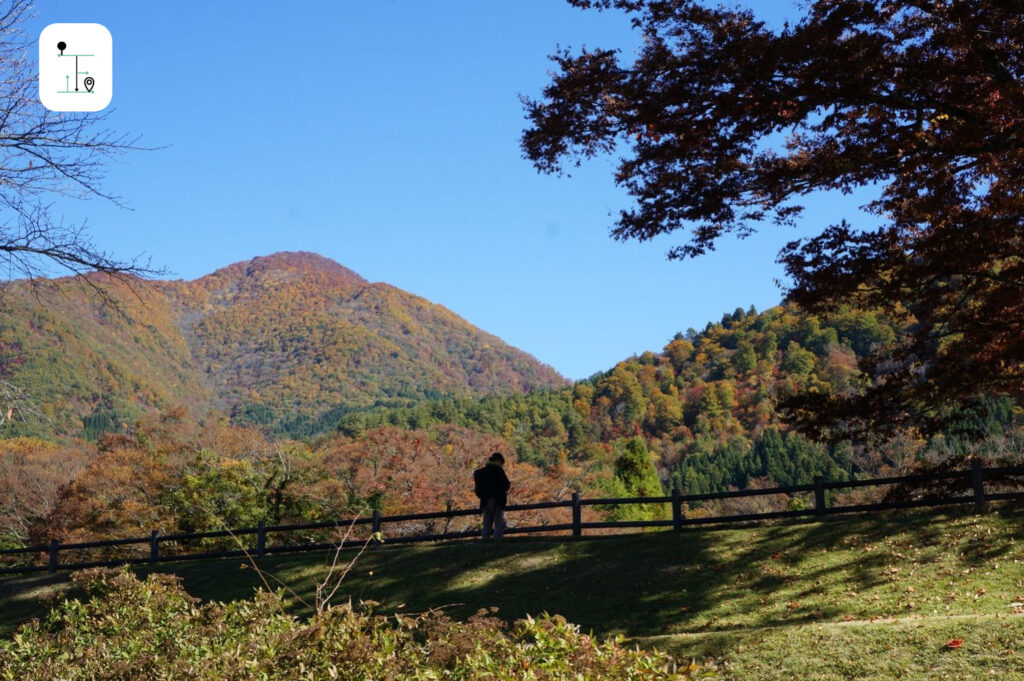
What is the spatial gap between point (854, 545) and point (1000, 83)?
693 centimetres

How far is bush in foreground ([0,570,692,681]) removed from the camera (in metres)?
4.77

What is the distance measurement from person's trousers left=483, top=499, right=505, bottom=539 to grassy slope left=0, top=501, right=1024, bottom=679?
62 cm

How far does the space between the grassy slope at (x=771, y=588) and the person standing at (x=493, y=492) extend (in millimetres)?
711

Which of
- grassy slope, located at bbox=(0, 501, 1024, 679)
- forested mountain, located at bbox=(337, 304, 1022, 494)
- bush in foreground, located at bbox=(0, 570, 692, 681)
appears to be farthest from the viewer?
forested mountain, located at bbox=(337, 304, 1022, 494)

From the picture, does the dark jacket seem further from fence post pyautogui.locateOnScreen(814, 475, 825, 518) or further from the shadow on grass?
fence post pyautogui.locateOnScreen(814, 475, 825, 518)

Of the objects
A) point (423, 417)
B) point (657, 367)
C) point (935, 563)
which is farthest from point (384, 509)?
point (657, 367)

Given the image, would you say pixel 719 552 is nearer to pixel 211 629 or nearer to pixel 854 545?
pixel 854 545

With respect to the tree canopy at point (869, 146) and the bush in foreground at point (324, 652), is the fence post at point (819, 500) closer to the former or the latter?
the tree canopy at point (869, 146)

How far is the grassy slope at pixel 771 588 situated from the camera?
873 centimetres

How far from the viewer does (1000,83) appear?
1029cm

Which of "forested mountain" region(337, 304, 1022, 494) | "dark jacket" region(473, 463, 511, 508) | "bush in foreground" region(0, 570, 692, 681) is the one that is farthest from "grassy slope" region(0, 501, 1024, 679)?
"forested mountain" region(337, 304, 1022, 494)

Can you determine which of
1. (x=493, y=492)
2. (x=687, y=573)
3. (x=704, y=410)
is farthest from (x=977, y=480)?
(x=704, y=410)

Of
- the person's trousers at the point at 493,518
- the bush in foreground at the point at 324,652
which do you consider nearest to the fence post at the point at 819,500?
the person's trousers at the point at 493,518

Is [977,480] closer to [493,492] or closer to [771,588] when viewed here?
[771,588]
